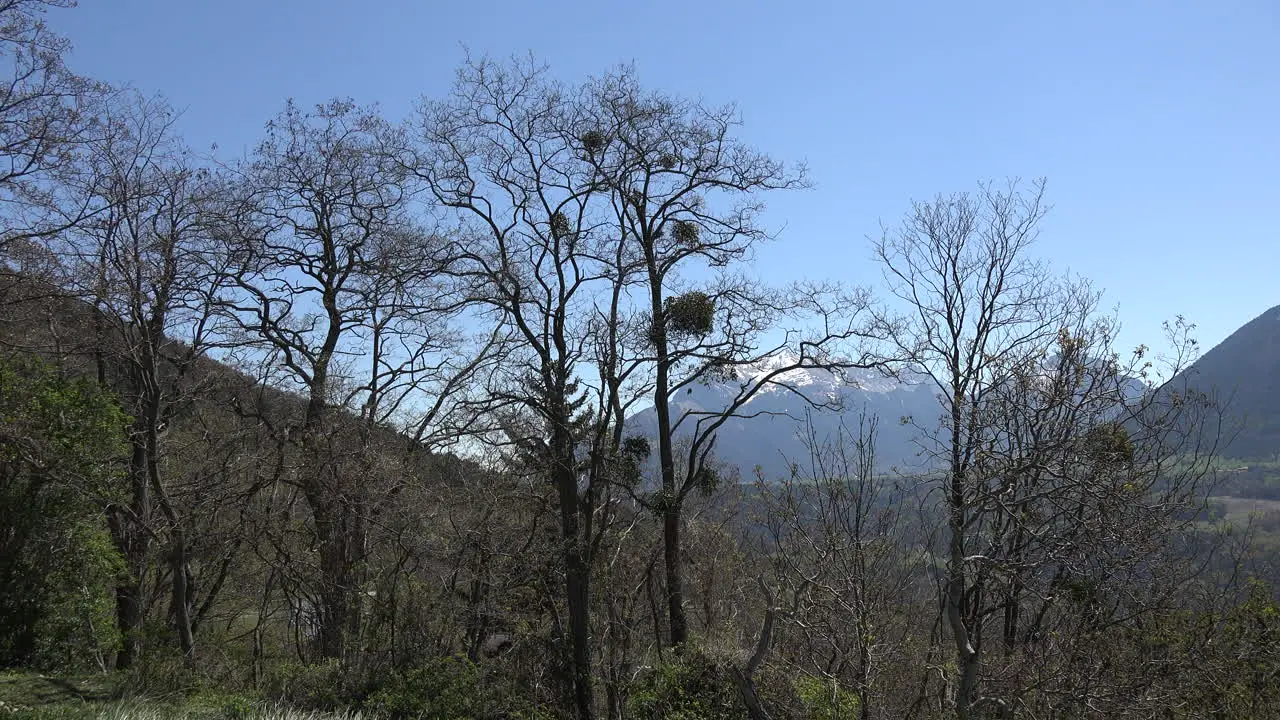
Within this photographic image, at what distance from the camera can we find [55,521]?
14273 mm

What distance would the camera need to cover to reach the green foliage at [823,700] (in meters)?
10.9

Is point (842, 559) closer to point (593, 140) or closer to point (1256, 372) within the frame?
point (593, 140)

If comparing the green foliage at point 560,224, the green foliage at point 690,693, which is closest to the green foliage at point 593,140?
the green foliage at point 560,224

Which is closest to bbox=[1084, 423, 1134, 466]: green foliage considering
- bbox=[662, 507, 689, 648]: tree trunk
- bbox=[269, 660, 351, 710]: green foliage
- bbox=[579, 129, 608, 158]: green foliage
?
bbox=[662, 507, 689, 648]: tree trunk

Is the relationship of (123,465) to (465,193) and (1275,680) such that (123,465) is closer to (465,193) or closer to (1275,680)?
(465,193)

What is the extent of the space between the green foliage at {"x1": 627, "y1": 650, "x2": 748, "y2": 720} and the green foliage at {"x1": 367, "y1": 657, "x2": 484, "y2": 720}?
2641mm

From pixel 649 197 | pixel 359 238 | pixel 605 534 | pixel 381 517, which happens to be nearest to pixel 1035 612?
pixel 605 534

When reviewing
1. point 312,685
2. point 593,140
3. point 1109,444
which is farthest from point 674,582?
point 593,140

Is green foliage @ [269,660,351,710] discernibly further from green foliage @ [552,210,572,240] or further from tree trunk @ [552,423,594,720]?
green foliage @ [552,210,572,240]

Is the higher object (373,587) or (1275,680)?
(373,587)

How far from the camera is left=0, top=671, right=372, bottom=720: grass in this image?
29.3 ft

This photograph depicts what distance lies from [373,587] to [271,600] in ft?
20.0

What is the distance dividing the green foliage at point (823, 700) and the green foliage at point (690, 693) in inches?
40.0

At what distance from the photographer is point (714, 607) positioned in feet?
62.4
